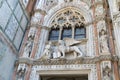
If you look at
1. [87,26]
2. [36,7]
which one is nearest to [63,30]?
[87,26]

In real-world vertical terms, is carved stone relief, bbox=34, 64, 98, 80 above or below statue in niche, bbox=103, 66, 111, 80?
above

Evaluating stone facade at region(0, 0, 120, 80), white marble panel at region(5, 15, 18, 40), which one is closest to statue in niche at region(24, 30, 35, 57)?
stone facade at region(0, 0, 120, 80)

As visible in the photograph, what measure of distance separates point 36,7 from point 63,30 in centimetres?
205

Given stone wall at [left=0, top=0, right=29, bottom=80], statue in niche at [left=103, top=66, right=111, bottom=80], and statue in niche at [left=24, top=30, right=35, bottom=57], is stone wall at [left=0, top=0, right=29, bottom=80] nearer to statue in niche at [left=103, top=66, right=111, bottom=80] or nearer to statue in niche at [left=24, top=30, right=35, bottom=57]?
statue in niche at [left=24, top=30, right=35, bottom=57]

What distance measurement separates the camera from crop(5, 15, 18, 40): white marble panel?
769cm

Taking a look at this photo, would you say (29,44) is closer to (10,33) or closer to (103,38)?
(10,33)

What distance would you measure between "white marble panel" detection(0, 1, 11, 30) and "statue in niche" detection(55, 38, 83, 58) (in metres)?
2.47

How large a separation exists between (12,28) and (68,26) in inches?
113

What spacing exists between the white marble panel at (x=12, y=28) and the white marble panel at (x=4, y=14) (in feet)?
0.93

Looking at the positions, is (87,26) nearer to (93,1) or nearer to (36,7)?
(93,1)

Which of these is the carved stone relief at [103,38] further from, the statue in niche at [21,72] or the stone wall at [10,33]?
the stone wall at [10,33]

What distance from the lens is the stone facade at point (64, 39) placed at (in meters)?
7.25

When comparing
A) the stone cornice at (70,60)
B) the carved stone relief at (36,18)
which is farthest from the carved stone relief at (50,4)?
the stone cornice at (70,60)

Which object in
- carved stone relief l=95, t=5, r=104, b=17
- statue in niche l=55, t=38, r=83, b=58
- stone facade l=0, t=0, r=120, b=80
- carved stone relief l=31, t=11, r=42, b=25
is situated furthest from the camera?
carved stone relief l=31, t=11, r=42, b=25
